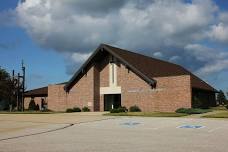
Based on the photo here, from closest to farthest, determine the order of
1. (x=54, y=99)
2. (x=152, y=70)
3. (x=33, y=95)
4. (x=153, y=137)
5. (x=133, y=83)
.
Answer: (x=153, y=137) → (x=133, y=83) → (x=152, y=70) → (x=54, y=99) → (x=33, y=95)

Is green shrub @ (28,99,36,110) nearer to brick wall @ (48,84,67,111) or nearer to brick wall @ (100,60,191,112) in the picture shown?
brick wall @ (48,84,67,111)

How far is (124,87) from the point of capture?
4325 centimetres

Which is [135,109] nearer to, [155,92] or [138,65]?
[155,92]

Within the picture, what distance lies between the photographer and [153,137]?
15.2 m

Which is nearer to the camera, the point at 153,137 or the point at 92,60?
the point at 153,137

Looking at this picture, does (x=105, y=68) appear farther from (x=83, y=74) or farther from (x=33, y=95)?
(x=33, y=95)

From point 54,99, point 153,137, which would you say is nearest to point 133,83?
point 54,99

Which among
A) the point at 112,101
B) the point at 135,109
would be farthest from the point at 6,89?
the point at 135,109

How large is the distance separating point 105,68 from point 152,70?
18.6 feet

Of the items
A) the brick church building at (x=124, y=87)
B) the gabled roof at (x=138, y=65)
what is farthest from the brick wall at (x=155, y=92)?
the gabled roof at (x=138, y=65)

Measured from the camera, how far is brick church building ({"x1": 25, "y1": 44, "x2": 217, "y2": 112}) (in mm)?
39191

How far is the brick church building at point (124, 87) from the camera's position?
3919 centimetres

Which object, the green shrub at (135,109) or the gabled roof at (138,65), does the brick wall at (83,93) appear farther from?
the green shrub at (135,109)

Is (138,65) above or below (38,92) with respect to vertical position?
above
